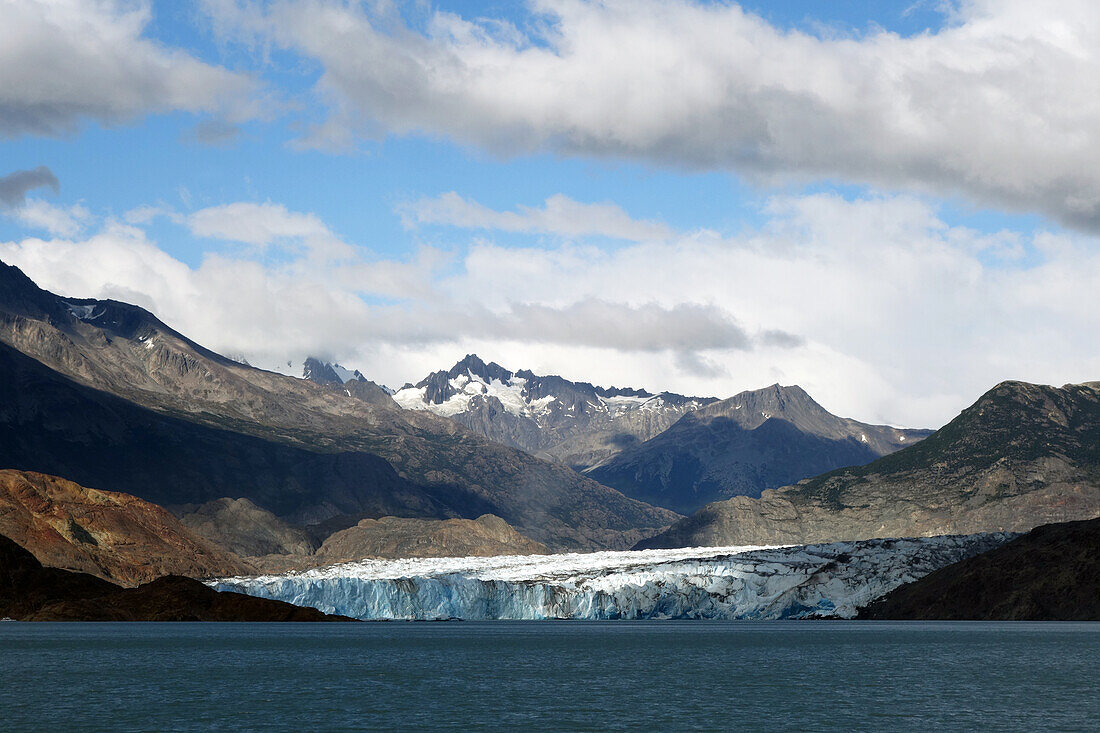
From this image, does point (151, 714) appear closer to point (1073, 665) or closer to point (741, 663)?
point (741, 663)

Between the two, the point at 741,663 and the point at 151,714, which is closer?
the point at 151,714

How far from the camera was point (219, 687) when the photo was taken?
91562 millimetres

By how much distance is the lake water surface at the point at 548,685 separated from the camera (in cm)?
7156

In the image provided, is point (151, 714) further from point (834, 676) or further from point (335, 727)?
point (834, 676)

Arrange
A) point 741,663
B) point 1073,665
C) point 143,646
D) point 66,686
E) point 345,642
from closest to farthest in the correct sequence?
point 66,686
point 1073,665
point 741,663
point 143,646
point 345,642

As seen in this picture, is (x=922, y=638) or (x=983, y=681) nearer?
(x=983, y=681)

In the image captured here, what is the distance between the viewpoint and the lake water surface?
7156 centimetres

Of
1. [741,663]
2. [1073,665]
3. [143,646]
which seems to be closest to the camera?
[1073,665]

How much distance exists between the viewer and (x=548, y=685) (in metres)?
95.2

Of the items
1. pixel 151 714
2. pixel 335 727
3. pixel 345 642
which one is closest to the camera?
pixel 335 727

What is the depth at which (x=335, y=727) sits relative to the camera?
6875 centimetres

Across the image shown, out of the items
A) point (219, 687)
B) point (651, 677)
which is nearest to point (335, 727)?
point (219, 687)

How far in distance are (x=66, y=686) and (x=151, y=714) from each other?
66.8 feet

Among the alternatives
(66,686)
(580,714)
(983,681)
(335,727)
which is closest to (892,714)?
(580,714)
